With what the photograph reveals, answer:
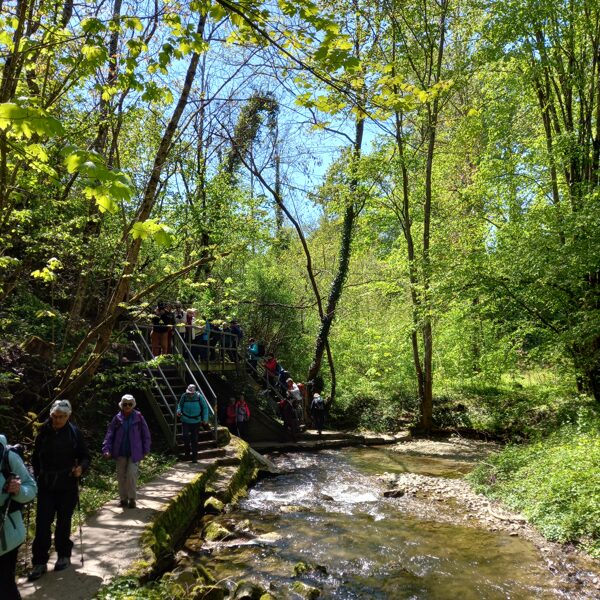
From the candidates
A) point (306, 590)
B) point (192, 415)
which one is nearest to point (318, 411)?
point (192, 415)

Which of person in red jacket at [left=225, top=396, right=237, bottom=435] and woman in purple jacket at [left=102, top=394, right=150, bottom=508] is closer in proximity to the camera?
woman in purple jacket at [left=102, top=394, right=150, bottom=508]

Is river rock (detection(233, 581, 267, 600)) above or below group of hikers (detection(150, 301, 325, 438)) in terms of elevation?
below

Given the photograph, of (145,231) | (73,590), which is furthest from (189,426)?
(145,231)

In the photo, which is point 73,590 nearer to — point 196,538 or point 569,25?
point 196,538

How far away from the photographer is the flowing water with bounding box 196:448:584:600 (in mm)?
5789

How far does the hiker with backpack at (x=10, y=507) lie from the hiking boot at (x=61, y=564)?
5.31ft

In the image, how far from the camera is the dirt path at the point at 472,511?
5.97 metres

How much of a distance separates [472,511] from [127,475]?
5930 mm

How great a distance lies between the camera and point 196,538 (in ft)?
23.6

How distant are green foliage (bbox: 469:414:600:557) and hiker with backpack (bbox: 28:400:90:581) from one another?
20.7ft

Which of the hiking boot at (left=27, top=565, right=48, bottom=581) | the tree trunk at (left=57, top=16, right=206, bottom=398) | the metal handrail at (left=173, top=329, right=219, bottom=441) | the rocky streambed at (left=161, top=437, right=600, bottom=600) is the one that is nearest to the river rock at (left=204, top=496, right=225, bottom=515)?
the rocky streambed at (left=161, top=437, right=600, bottom=600)

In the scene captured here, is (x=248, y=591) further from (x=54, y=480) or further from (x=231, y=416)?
(x=231, y=416)

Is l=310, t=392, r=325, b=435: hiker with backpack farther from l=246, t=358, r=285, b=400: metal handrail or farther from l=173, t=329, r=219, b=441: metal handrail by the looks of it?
l=173, t=329, r=219, b=441: metal handrail

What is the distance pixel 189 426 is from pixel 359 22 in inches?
534
